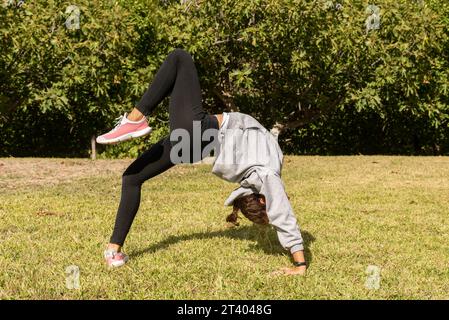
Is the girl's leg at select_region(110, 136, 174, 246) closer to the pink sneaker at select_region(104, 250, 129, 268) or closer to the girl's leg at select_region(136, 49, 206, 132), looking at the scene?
the pink sneaker at select_region(104, 250, 129, 268)

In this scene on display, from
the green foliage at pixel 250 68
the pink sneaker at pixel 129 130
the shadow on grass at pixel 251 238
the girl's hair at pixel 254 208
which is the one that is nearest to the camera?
the pink sneaker at pixel 129 130

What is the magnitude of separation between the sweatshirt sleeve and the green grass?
11.7 inches

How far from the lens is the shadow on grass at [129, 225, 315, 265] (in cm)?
529

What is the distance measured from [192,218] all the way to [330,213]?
1.75 m

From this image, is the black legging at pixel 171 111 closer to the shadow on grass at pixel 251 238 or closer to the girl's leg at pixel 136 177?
the girl's leg at pixel 136 177

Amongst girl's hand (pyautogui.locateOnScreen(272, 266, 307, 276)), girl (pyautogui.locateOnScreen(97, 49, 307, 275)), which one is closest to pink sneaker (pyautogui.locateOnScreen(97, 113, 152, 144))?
girl (pyautogui.locateOnScreen(97, 49, 307, 275))

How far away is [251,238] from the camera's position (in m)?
5.85

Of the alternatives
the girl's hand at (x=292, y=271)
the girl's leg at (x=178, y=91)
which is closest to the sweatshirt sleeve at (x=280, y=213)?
the girl's hand at (x=292, y=271)

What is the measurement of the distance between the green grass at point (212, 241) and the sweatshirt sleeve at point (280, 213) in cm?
30

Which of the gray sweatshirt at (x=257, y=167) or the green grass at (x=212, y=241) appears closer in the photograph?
the green grass at (x=212, y=241)

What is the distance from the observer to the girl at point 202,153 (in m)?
4.46

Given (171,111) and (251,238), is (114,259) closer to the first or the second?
(171,111)
